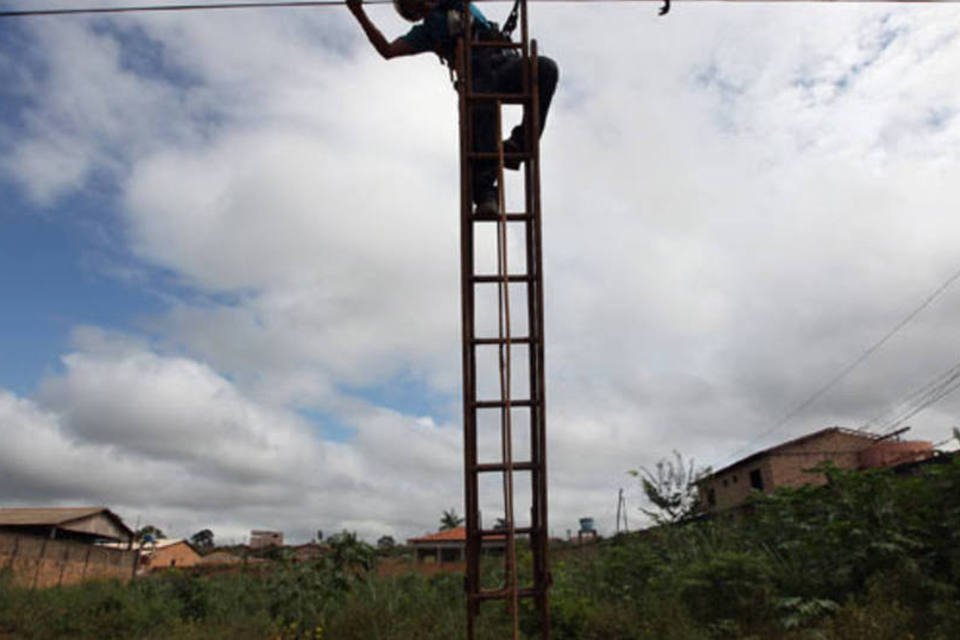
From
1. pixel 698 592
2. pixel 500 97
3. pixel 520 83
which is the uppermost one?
pixel 520 83

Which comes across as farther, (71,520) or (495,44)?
(71,520)

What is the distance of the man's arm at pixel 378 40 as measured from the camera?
17.4 feet

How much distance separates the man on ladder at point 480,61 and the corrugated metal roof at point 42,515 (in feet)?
118

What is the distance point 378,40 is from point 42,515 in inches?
1567

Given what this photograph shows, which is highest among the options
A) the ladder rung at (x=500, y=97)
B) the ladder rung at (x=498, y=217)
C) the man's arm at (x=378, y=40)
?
the man's arm at (x=378, y=40)

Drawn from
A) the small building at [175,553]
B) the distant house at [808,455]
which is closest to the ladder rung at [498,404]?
the distant house at [808,455]

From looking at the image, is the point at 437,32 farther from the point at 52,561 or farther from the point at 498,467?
the point at 52,561

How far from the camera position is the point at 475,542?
4.67 metres

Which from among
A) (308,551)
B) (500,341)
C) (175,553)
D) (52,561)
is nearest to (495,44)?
(500,341)

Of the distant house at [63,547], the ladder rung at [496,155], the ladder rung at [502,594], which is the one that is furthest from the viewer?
the distant house at [63,547]

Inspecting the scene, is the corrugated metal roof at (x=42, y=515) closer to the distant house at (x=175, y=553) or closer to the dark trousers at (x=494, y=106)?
the distant house at (x=175, y=553)

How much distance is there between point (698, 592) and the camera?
8.50 m

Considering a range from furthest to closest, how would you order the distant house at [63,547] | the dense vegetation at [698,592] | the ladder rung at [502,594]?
the distant house at [63,547] → the dense vegetation at [698,592] → the ladder rung at [502,594]

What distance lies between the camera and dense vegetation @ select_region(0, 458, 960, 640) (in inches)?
294
